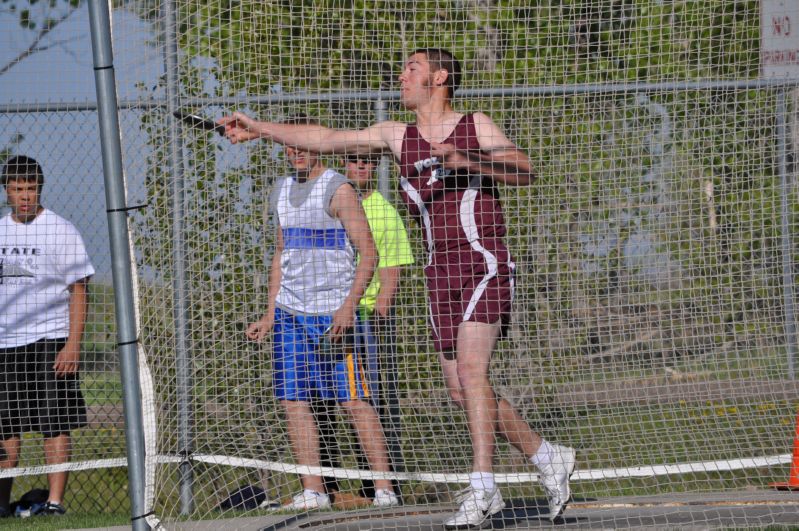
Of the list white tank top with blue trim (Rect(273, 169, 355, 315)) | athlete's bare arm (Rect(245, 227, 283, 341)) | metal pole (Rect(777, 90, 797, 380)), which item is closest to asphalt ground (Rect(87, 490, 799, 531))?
metal pole (Rect(777, 90, 797, 380))

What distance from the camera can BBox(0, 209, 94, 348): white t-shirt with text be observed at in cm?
639

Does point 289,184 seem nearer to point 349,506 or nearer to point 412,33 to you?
point 412,33

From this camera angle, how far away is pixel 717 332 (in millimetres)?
6062

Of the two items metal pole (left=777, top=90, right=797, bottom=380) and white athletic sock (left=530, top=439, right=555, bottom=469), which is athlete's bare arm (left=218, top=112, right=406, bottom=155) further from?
metal pole (left=777, top=90, right=797, bottom=380)

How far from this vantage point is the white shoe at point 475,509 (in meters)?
4.87

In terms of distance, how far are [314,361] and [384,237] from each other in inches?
31.4

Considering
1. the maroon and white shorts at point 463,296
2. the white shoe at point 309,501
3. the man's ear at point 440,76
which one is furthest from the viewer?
the white shoe at point 309,501

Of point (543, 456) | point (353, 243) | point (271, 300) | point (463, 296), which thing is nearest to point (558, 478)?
point (543, 456)

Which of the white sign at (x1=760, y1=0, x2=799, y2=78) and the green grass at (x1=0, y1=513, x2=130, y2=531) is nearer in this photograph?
the green grass at (x1=0, y1=513, x2=130, y2=531)

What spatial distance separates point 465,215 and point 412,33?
144 cm

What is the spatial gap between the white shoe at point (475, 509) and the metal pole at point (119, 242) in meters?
1.37

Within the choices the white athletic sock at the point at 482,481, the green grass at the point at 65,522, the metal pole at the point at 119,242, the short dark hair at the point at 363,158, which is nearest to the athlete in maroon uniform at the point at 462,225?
the white athletic sock at the point at 482,481

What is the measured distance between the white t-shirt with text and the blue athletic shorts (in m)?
1.40

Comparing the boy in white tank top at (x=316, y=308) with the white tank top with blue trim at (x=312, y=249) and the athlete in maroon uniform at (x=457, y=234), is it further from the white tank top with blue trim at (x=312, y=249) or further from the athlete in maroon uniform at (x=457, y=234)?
the athlete in maroon uniform at (x=457, y=234)
